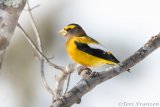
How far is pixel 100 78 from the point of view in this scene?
3393mm

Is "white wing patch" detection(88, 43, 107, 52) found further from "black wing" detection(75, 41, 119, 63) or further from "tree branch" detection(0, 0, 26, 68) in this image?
"tree branch" detection(0, 0, 26, 68)

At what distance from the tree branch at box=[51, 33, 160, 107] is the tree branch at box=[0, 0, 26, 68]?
1.23 ft

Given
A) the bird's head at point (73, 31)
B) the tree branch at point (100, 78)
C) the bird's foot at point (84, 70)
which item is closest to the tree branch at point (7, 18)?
the tree branch at point (100, 78)

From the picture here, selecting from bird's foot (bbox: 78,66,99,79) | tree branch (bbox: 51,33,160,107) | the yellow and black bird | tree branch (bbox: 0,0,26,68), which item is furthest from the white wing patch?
tree branch (bbox: 0,0,26,68)

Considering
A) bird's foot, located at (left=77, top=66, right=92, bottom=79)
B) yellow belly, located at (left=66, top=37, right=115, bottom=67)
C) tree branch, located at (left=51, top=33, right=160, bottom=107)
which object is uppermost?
yellow belly, located at (left=66, top=37, right=115, bottom=67)

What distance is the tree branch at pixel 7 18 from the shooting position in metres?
3.23

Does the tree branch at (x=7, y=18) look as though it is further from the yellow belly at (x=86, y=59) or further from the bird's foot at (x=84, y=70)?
the yellow belly at (x=86, y=59)

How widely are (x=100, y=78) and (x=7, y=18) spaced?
1.85 feet

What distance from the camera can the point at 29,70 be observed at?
24.3ft

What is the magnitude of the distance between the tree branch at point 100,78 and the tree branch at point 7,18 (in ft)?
1.23

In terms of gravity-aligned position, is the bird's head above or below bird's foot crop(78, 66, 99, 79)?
above

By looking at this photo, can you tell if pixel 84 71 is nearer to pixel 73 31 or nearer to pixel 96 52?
pixel 96 52

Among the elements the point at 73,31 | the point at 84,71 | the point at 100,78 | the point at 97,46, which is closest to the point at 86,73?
the point at 84,71

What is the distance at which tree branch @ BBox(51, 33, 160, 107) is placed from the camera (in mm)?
3070
